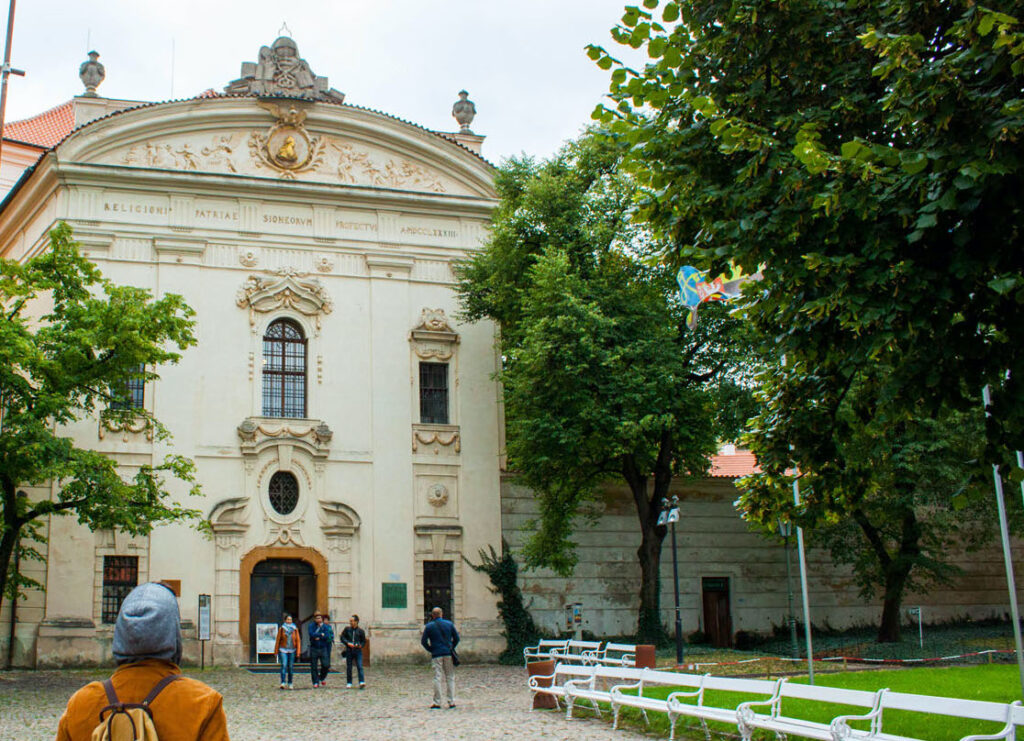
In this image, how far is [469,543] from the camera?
30.8 metres

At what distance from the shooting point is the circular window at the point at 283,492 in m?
29.5

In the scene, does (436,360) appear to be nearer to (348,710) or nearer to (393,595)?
(393,595)

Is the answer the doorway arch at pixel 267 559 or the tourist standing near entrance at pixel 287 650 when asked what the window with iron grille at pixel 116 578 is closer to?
the doorway arch at pixel 267 559

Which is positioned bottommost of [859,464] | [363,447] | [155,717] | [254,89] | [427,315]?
[155,717]

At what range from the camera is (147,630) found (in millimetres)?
4004

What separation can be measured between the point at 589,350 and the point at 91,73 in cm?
1701

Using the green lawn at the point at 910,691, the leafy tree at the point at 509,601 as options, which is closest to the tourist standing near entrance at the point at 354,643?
the green lawn at the point at 910,691

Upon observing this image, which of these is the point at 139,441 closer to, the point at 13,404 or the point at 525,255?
the point at 13,404

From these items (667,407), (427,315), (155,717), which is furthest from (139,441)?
(155,717)

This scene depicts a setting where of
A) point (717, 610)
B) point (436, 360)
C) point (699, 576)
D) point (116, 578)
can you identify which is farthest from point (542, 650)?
point (116, 578)

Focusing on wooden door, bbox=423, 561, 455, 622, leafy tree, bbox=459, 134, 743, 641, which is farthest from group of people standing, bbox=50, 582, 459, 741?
wooden door, bbox=423, 561, 455, 622

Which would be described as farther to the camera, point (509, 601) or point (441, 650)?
point (509, 601)

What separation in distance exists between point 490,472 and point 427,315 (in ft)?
15.8

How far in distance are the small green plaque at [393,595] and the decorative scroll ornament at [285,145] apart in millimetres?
11617
